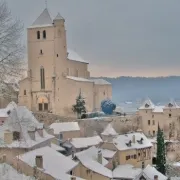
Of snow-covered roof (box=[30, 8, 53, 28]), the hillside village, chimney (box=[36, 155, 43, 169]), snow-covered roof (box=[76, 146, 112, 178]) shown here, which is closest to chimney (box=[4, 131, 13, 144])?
chimney (box=[36, 155, 43, 169])

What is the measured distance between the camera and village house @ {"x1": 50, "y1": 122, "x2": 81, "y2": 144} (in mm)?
40375

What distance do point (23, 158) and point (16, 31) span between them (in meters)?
15.9

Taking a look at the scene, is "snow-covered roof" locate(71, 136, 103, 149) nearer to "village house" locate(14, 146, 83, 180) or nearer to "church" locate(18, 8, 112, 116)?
"village house" locate(14, 146, 83, 180)

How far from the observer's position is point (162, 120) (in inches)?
2092

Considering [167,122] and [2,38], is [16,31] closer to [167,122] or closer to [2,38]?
[2,38]

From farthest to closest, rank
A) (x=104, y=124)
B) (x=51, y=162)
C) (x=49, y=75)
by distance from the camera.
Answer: (x=49, y=75) → (x=104, y=124) → (x=51, y=162)

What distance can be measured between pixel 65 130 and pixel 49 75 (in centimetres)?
1183

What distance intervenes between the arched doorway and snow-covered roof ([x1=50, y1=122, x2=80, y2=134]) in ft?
27.8

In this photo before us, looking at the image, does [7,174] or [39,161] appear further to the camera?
[39,161]

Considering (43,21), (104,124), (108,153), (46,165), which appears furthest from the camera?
(43,21)

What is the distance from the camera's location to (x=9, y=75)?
1005 cm

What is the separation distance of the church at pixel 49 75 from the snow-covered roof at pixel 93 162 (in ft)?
53.8

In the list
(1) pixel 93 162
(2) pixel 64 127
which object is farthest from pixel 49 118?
(1) pixel 93 162

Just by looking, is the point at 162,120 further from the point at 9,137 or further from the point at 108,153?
the point at 9,137
